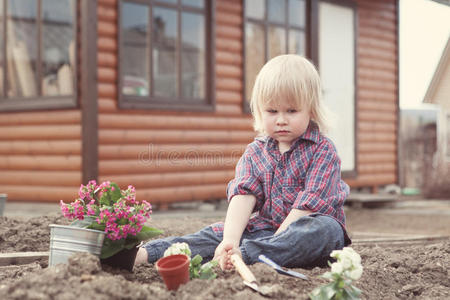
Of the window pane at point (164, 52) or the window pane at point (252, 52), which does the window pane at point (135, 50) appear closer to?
the window pane at point (164, 52)

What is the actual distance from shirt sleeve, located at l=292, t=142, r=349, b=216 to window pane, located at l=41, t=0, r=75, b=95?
4019mm

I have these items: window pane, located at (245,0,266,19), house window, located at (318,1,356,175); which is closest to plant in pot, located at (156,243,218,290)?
window pane, located at (245,0,266,19)

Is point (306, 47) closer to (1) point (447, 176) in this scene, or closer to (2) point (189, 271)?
(1) point (447, 176)

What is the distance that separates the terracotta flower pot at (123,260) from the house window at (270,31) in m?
5.27

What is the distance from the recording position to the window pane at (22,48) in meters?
6.52

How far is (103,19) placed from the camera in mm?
6090

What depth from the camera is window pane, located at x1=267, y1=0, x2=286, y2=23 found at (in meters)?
8.01

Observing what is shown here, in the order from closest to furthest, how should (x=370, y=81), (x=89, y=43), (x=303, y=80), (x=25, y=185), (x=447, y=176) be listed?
1. (x=303, y=80)
2. (x=89, y=43)
3. (x=25, y=185)
4. (x=370, y=81)
5. (x=447, y=176)

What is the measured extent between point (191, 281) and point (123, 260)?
1.95ft

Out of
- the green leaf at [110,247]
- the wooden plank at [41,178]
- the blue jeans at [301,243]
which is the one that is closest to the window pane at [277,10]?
the wooden plank at [41,178]

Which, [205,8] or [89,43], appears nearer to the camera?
[89,43]

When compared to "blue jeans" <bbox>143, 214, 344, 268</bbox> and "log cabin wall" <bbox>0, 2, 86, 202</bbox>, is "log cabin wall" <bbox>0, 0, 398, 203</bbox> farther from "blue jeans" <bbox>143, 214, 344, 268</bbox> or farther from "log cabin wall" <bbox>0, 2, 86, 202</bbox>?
"blue jeans" <bbox>143, 214, 344, 268</bbox>

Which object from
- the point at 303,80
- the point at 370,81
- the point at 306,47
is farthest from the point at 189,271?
the point at 370,81

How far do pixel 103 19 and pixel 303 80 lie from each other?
12.9ft
